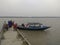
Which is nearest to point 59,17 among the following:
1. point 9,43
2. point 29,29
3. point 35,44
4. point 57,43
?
point 29,29

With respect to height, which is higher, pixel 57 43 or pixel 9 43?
pixel 9 43

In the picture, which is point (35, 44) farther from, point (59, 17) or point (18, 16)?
point (59, 17)

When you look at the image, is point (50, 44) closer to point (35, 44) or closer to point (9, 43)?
point (35, 44)

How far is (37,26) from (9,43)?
103 inches

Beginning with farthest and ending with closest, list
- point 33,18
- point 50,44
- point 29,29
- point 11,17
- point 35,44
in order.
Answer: point 33,18 → point 11,17 → point 29,29 → point 50,44 → point 35,44

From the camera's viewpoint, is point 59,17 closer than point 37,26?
No

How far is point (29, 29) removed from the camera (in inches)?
207

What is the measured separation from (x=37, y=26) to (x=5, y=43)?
104 inches

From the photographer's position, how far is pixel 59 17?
8.25 meters

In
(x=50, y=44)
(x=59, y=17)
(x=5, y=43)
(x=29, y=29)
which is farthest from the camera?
(x=59, y=17)

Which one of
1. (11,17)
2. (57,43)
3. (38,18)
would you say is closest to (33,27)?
(57,43)

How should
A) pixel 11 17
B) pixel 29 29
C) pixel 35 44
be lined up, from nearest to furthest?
pixel 35 44 → pixel 29 29 → pixel 11 17

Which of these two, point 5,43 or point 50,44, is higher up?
point 5,43

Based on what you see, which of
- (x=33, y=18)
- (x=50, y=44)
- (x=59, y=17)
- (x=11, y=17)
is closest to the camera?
(x=50, y=44)
